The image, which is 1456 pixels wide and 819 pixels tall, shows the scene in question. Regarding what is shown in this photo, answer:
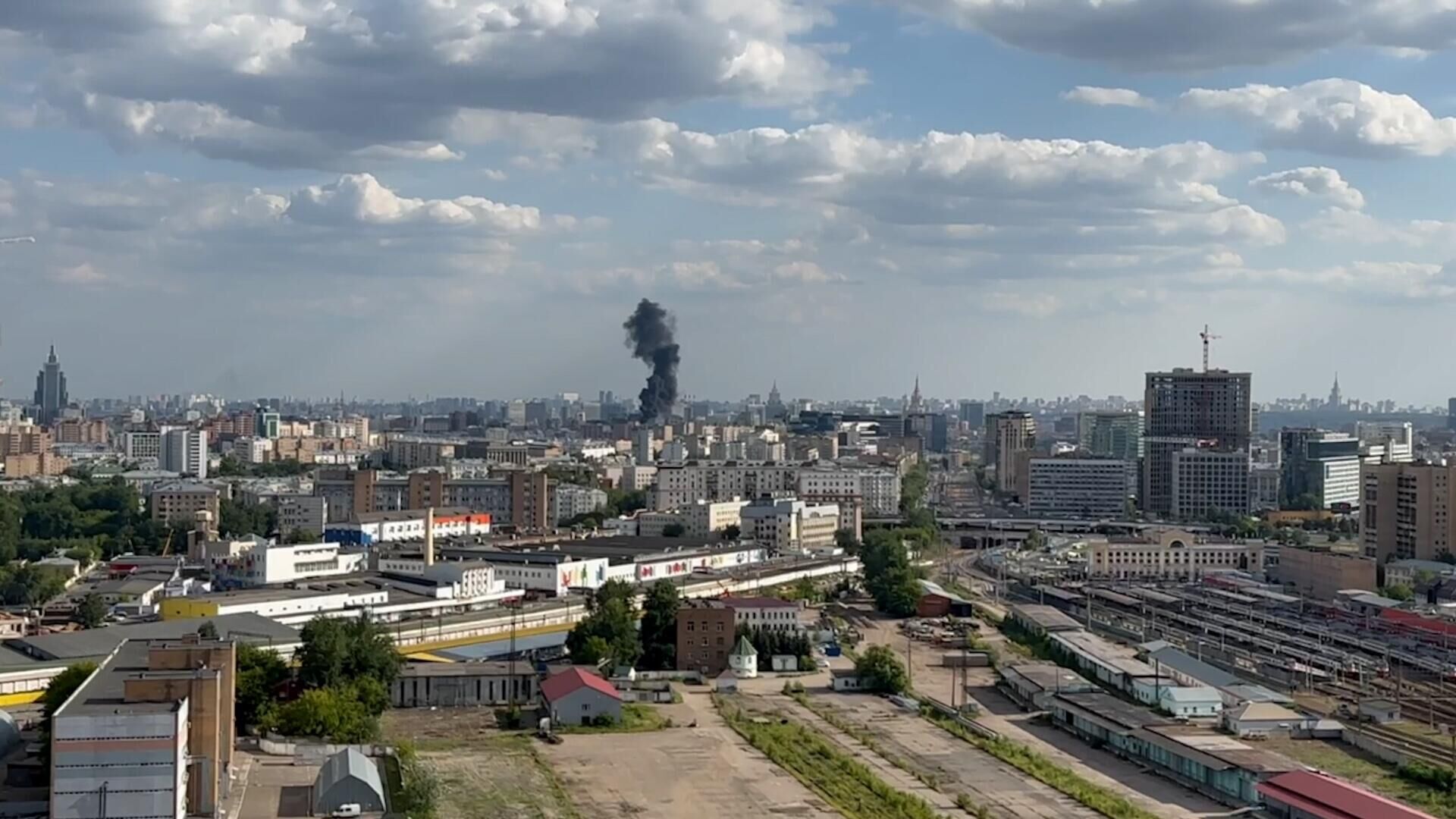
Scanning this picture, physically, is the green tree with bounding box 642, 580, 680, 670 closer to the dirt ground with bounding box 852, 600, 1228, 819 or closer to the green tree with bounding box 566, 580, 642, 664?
the green tree with bounding box 566, 580, 642, 664

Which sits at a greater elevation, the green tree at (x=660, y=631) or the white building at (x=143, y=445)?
the white building at (x=143, y=445)

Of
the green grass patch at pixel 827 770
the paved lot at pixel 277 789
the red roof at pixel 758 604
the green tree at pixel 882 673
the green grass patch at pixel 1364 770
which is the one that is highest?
the red roof at pixel 758 604

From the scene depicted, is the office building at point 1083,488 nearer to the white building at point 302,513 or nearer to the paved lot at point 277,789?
the white building at point 302,513

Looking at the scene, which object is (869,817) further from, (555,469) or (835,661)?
(555,469)

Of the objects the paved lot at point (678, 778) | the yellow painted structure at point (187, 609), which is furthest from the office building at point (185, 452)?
the paved lot at point (678, 778)

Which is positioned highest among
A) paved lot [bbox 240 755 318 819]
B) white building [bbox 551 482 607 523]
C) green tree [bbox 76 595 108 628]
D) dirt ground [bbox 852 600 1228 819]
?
white building [bbox 551 482 607 523]

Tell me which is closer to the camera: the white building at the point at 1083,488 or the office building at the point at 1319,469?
the white building at the point at 1083,488

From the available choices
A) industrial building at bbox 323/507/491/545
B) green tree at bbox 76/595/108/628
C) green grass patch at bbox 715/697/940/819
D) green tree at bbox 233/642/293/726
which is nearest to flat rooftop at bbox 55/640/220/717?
green tree at bbox 233/642/293/726
